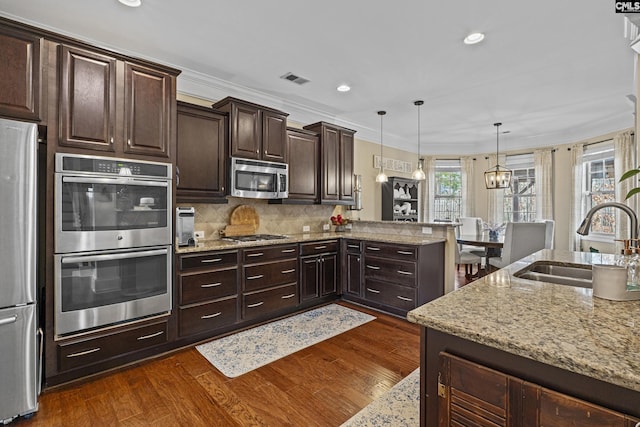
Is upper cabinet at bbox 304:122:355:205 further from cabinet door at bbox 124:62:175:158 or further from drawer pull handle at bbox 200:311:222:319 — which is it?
cabinet door at bbox 124:62:175:158

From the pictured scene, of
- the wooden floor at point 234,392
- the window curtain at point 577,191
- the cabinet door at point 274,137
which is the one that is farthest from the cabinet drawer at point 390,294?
the window curtain at point 577,191

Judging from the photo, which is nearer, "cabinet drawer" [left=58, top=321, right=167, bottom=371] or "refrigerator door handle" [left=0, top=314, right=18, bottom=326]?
"refrigerator door handle" [left=0, top=314, right=18, bottom=326]

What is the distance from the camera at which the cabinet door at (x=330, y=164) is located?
4.61 metres

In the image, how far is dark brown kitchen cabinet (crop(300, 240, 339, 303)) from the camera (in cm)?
386

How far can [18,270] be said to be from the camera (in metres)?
1.94

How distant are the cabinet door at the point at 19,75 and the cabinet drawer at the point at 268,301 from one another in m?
2.28

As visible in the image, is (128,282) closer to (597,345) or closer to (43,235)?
(43,235)

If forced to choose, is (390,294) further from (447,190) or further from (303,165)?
(447,190)

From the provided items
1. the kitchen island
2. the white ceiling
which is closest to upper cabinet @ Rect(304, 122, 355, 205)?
the white ceiling

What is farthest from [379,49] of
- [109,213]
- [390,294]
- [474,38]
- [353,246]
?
[109,213]

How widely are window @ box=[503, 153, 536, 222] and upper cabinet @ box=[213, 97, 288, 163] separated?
5.55 metres

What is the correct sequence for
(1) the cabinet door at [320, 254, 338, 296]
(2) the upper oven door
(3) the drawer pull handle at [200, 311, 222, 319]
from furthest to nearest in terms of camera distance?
(1) the cabinet door at [320, 254, 338, 296]
(3) the drawer pull handle at [200, 311, 222, 319]
(2) the upper oven door

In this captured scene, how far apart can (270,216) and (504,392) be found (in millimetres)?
3757

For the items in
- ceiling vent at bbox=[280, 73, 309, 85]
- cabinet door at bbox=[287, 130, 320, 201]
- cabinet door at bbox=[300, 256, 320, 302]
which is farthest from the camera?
cabinet door at bbox=[287, 130, 320, 201]
